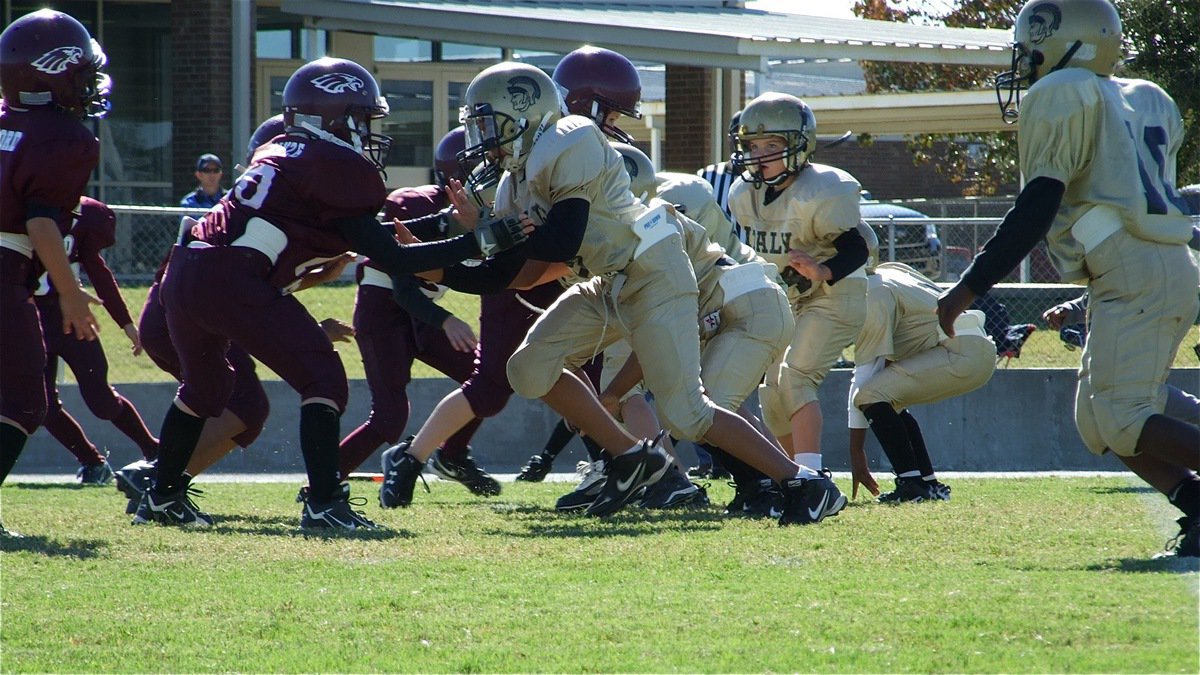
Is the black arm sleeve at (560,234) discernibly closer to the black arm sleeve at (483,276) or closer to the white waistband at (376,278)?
the black arm sleeve at (483,276)

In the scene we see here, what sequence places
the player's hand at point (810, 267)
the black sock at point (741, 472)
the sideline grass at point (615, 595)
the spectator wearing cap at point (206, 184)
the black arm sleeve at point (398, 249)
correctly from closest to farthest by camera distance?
the sideline grass at point (615, 595) < the black arm sleeve at point (398, 249) < the black sock at point (741, 472) < the player's hand at point (810, 267) < the spectator wearing cap at point (206, 184)

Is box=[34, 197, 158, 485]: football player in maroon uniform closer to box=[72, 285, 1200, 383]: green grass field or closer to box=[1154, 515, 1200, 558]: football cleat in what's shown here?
box=[72, 285, 1200, 383]: green grass field

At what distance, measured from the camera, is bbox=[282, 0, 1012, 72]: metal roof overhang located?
16969 millimetres

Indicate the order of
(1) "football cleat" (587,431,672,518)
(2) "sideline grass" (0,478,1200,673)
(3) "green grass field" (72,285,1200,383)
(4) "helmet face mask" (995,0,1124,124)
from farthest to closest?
(3) "green grass field" (72,285,1200,383) < (1) "football cleat" (587,431,672,518) < (4) "helmet face mask" (995,0,1124,124) < (2) "sideline grass" (0,478,1200,673)

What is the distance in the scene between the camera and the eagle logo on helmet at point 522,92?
6082 mm

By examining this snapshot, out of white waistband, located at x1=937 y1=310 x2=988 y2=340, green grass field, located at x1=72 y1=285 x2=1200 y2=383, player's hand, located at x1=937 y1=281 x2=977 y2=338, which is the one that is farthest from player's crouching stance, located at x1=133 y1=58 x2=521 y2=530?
green grass field, located at x1=72 y1=285 x2=1200 y2=383

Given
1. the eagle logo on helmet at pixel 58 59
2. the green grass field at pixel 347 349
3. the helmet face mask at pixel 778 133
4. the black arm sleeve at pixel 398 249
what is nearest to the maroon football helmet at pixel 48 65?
the eagle logo on helmet at pixel 58 59

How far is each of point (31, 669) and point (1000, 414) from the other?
8239 millimetres

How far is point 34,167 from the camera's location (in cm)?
632

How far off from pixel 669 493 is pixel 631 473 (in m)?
0.58

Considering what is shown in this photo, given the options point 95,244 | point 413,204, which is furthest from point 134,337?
point 413,204

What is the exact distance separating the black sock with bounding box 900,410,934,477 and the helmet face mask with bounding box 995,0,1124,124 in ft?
8.67

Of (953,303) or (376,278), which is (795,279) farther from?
(376,278)

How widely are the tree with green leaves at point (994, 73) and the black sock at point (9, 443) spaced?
13.1 metres
